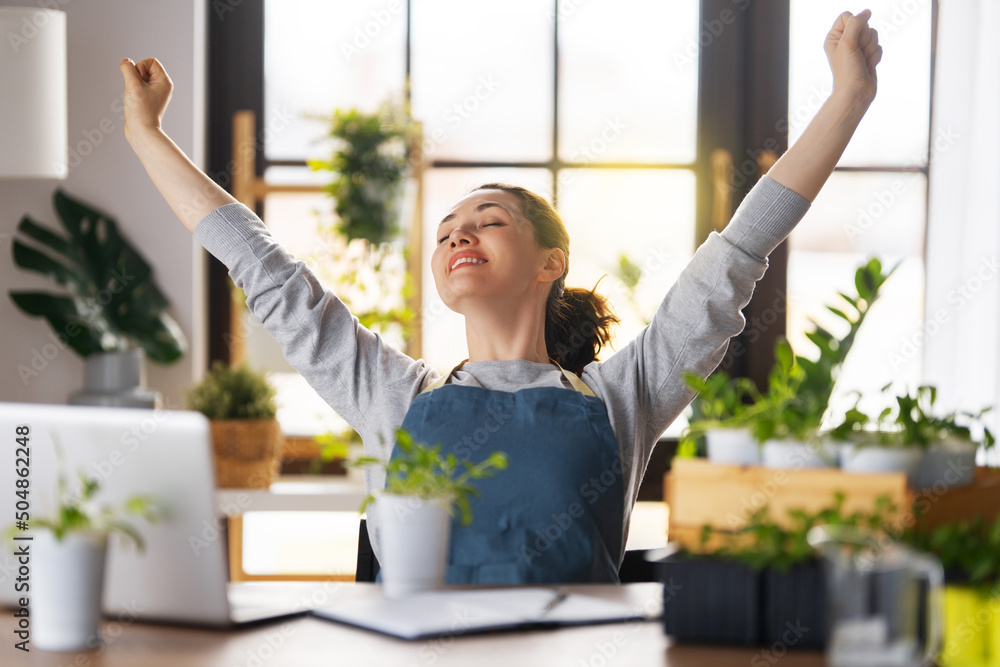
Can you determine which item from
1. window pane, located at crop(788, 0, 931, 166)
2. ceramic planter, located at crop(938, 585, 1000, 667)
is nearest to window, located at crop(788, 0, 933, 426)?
window pane, located at crop(788, 0, 931, 166)

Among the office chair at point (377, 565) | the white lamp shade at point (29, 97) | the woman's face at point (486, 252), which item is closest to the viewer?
the office chair at point (377, 565)

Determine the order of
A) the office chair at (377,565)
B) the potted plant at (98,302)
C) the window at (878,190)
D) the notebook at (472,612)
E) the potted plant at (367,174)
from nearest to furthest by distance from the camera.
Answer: the notebook at (472,612), the office chair at (377,565), the potted plant at (98,302), the potted plant at (367,174), the window at (878,190)

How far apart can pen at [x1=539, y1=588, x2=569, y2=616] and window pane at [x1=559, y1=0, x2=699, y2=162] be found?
1966 mm

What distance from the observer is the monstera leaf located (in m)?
2.44

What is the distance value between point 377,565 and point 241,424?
1.05 metres

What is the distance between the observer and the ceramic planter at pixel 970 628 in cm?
72

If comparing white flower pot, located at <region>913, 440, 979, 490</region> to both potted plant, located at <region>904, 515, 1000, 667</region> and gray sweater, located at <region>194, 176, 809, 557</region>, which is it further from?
gray sweater, located at <region>194, 176, 809, 557</region>

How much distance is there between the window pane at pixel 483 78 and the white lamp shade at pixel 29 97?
0.95m

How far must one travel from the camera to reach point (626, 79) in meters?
2.77

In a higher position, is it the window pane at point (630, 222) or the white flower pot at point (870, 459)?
the window pane at point (630, 222)

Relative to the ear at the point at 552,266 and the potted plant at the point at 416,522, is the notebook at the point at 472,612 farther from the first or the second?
the ear at the point at 552,266

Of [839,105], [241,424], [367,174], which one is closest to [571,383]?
[839,105]

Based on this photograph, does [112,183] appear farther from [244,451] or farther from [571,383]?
[571,383]

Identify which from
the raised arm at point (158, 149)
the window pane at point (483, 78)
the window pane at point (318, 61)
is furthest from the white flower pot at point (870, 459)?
the window pane at point (318, 61)
